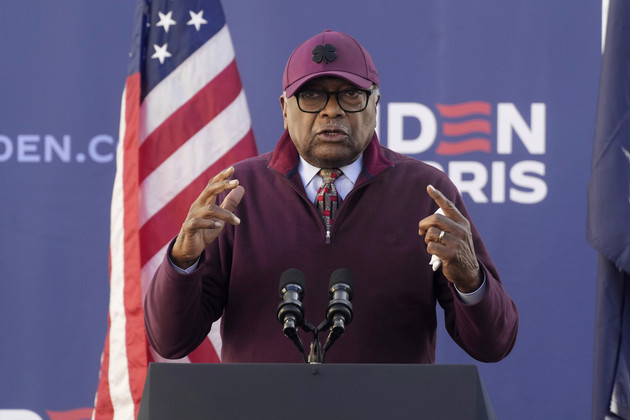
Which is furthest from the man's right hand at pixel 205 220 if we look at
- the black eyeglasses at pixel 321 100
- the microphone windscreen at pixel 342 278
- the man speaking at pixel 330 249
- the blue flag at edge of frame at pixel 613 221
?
the blue flag at edge of frame at pixel 613 221

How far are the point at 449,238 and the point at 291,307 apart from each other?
37 cm

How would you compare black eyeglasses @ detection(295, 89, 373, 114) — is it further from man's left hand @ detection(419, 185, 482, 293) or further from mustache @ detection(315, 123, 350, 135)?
man's left hand @ detection(419, 185, 482, 293)

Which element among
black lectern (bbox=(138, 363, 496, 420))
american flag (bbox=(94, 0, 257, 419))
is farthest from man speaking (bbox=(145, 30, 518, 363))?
american flag (bbox=(94, 0, 257, 419))

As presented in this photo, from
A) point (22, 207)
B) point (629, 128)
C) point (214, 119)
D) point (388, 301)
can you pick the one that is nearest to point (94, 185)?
point (22, 207)

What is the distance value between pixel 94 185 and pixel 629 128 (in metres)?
2.05

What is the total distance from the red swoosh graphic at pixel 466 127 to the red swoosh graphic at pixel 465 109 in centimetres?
4

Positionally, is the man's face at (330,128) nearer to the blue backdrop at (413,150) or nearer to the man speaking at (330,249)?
the man speaking at (330,249)

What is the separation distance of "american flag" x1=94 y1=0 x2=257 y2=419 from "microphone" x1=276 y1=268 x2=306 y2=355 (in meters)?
1.64

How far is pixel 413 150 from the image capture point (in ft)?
11.3

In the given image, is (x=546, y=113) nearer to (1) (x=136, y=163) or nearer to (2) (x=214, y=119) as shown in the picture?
(2) (x=214, y=119)

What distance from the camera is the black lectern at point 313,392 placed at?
135 cm

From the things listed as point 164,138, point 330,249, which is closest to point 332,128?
point 330,249

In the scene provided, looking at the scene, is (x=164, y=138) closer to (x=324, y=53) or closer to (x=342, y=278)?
(x=324, y=53)

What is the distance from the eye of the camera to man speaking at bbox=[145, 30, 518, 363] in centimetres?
201
